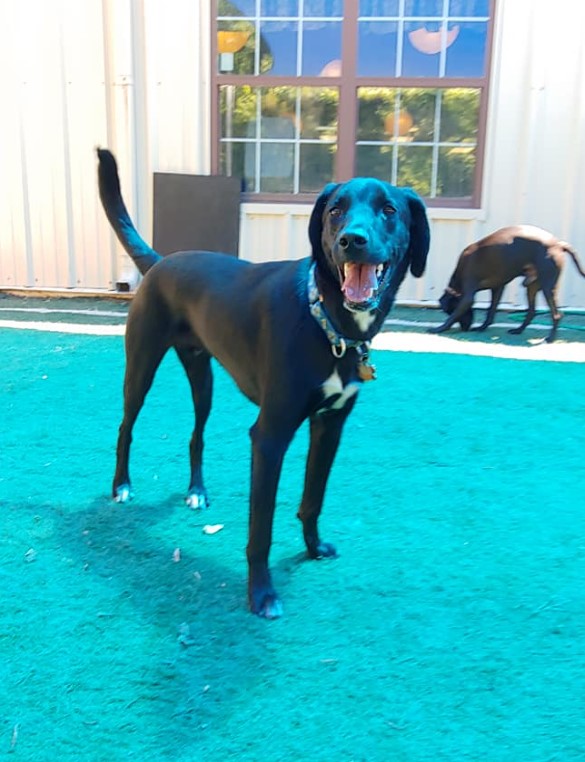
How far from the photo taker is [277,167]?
614 cm

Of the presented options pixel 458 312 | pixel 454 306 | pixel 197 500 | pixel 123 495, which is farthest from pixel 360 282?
pixel 454 306

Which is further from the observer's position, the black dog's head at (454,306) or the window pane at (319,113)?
the window pane at (319,113)

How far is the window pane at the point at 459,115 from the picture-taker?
18.9 ft

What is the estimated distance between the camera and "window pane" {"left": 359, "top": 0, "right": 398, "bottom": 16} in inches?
223

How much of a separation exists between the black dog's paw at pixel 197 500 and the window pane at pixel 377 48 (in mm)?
4369

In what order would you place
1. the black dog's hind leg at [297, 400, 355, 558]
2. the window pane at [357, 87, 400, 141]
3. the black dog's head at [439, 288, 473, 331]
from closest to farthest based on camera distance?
the black dog's hind leg at [297, 400, 355, 558]
the black dog's head at [439, 288, 473, 331]
the window pane at [357, 87, 400, 141]

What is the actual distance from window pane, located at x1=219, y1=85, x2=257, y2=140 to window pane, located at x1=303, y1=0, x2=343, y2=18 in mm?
743

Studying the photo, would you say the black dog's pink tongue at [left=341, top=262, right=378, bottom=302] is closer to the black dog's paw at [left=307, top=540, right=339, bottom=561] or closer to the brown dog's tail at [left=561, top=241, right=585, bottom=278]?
the black dog's paw at [left=307, top=540, right=339, bottom=561]

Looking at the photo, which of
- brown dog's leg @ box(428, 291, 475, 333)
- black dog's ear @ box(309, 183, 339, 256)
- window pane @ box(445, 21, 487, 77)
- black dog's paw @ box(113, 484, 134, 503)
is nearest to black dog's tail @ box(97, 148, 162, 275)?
black dog's paw @ box(113, 484, 134, 503)

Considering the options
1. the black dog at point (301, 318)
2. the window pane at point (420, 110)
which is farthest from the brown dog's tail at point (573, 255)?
the black dog at point (301, 318)

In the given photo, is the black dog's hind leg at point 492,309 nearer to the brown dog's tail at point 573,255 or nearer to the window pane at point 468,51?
the brown dog's tail at point 573,255

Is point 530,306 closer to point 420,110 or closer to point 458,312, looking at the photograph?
point 458,312

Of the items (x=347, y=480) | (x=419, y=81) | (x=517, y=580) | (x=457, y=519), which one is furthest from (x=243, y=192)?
(x=517, y=580)

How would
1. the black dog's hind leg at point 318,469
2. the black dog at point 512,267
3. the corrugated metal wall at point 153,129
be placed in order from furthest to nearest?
the corrugated metal wall at point 153,129 < the black dog at point 512,267 < the black dog's hind leg at point 318,469
